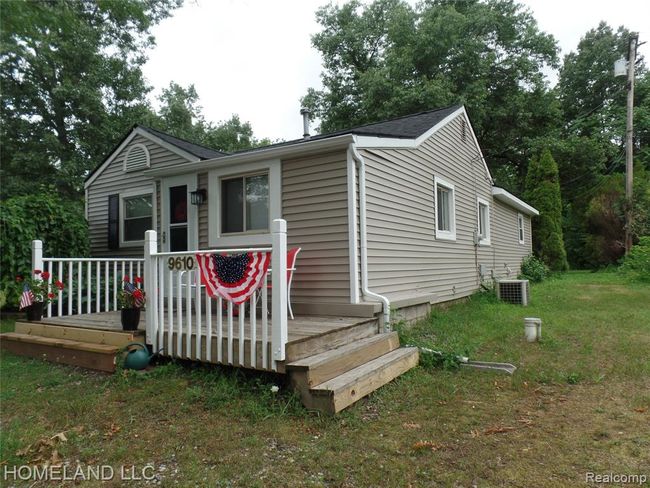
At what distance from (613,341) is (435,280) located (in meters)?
2.69

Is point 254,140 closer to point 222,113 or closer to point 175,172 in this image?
point 222,113

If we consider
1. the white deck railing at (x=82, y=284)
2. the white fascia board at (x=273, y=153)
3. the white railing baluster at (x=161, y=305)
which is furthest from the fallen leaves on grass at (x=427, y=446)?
the white deck railing at (x=82, y=284)

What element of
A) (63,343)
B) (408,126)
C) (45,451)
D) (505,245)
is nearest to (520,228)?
(505,245)

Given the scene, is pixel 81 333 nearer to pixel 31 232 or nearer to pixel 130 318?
pixel 130 318

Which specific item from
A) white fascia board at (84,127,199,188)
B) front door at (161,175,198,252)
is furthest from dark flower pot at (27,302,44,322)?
white fascia board at (84,127,199,188)

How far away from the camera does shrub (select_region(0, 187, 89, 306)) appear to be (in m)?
6.45

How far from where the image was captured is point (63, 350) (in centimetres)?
430

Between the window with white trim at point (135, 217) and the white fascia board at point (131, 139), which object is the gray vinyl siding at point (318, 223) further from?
the window with white trim at point (135, 217)

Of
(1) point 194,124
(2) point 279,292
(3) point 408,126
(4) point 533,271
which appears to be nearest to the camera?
(2) point 279,292

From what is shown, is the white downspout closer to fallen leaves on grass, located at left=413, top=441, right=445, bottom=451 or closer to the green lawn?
the green lawn

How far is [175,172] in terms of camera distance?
6441 mm

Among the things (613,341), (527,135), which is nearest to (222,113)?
(527,135)

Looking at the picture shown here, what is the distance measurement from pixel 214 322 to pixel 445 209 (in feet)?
17.5

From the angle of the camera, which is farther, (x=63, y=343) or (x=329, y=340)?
(x=63, y=343)
